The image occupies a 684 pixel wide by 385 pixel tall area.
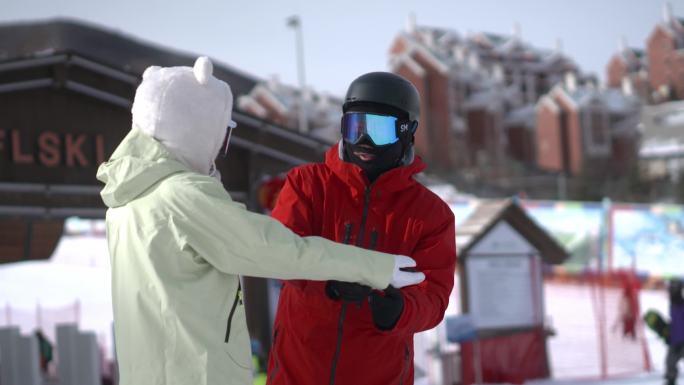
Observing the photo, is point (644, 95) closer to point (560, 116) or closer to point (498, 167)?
point (560, 116)

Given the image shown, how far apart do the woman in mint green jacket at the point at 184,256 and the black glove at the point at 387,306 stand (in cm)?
16

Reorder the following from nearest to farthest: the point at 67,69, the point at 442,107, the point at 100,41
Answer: the point at 67,69
the point at 442,107
the point at 100,41

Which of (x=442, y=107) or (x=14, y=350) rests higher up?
(x=442, y=107)

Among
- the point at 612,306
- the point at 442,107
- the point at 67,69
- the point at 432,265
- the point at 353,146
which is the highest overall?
the point at 442,107

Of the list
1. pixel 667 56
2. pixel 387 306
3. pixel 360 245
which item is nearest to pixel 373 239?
pixel 360 245

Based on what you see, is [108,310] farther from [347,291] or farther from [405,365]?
[347,291]

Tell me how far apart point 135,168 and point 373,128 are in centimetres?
91

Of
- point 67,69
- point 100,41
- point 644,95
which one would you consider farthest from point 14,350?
point 100,41

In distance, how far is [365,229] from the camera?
2.48m

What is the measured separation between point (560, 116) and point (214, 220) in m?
62.3

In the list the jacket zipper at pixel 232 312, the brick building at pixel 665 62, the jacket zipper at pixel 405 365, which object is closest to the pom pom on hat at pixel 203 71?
the jacket zipper at pixel 232 312

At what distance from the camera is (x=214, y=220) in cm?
181

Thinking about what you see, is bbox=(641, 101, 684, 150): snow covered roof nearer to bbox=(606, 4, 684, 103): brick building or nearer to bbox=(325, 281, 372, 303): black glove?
bbox=(606, 4, 684, 103): brick building

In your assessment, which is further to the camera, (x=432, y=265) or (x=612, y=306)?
(x=612, y=306)
